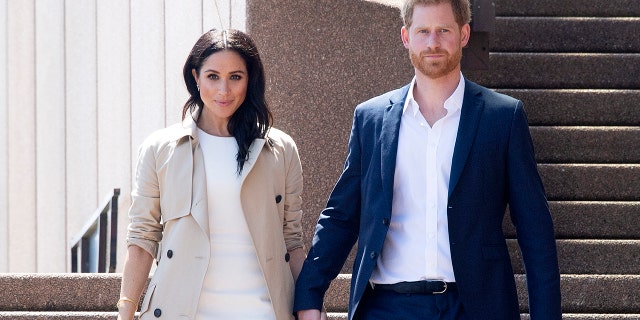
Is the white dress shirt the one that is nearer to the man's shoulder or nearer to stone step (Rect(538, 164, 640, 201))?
the man's shoulder

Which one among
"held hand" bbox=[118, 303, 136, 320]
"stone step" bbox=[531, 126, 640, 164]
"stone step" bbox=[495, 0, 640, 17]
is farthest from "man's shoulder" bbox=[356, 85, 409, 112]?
"stone step" bbox=[495, 0, 640, 17]

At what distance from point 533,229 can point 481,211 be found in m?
0.19

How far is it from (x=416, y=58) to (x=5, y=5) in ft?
24.2

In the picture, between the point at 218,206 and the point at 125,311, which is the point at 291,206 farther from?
the point at 125,311

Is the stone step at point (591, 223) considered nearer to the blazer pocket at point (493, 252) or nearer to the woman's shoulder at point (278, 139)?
the woman's shoulder at point (278, 139)

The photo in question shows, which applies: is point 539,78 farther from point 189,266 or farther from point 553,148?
point 189,266

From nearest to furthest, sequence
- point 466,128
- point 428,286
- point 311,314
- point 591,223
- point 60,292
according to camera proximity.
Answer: point 428,286
point 466,128
point 311,314
point 60,292
point 591,223

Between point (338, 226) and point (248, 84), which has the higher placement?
point (248, 84)

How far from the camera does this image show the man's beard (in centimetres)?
446

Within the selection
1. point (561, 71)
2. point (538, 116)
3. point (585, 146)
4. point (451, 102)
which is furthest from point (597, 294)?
point (561, 71)

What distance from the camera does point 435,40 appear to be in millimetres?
4441

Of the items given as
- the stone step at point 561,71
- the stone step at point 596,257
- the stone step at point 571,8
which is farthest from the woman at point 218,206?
the stone step at point 571,8

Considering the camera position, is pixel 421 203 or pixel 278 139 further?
pixel 278 139

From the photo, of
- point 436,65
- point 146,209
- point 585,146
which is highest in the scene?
point 436,65
